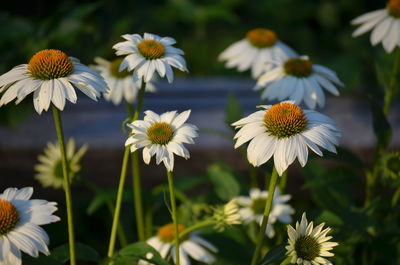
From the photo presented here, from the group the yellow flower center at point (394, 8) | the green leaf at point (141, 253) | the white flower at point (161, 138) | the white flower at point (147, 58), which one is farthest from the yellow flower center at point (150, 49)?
the yellow flower center at point (394, 8)

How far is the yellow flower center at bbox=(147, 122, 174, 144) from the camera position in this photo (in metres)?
0.81

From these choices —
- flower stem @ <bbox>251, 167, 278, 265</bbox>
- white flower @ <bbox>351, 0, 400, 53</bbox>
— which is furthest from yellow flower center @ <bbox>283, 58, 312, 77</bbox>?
flower stem @ <bbox>251, 167, 278, 265</bbox>

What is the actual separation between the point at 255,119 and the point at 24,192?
1.25ft

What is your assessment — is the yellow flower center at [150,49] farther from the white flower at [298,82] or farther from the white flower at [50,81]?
the white flower at [298,82]

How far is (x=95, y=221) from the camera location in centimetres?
164

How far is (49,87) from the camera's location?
0.79 meters

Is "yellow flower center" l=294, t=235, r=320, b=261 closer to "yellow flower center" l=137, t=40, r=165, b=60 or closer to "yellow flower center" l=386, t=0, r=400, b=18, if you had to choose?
"yellow flower center" l=137, t=40, r=165, b=60

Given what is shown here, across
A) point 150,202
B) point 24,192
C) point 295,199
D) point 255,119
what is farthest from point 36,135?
point 255,119

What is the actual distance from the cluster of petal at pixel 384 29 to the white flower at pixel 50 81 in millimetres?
657

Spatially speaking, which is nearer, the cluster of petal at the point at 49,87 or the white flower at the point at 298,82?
the cluster of petal at the point at 49,87

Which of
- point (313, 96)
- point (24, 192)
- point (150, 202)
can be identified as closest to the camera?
point (24, 192)

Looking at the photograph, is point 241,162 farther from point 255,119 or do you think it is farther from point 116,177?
point 255,119

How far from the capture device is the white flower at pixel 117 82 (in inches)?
45.6

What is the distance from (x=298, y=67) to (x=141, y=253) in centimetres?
52
